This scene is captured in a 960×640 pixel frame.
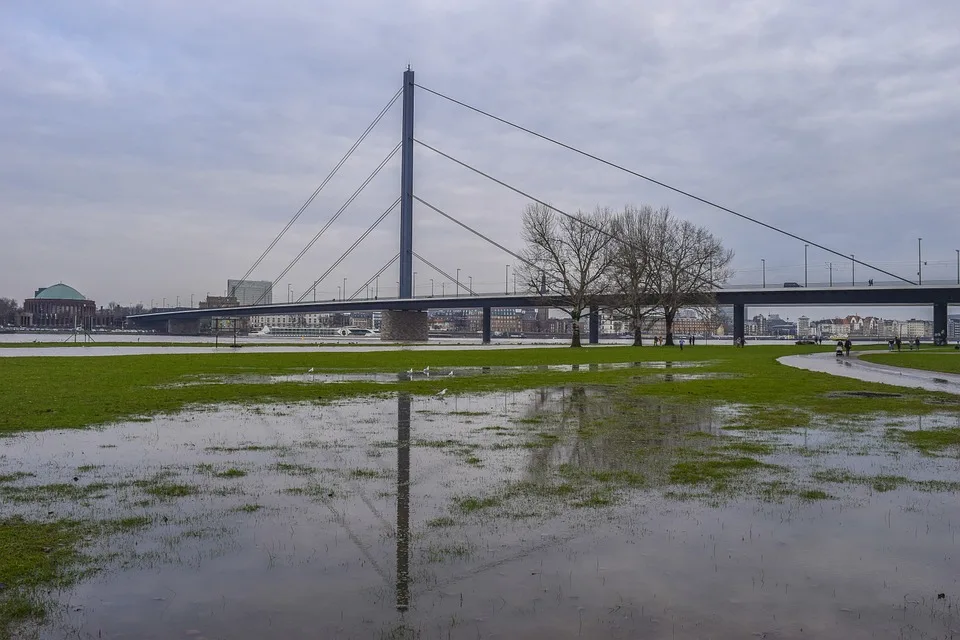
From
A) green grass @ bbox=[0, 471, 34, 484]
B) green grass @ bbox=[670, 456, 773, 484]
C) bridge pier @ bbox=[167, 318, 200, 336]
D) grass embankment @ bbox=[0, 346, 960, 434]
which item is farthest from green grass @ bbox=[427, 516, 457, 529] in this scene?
bridge pier @ bbox=[167, 318, 200, 336]

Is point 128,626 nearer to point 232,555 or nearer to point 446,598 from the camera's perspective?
point 232,555

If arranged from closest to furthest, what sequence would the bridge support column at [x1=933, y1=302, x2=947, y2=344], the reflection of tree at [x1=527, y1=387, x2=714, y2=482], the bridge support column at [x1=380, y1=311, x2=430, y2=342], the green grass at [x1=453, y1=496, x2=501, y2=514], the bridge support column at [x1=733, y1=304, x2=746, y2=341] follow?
the green grass at [x1=453, y1=496, x2=501, y2=514] → the reflection of tree at [x1=527, y1=387, x2=714, y2=482] → the bridge support column at [x1=933, y1=302, x2=947, y2=344] → the bridge support column at [x1=733, y1=304, x2=746, y2=341] → the bridge support column at [x1=380, y1=311, x2=430, y2=342]

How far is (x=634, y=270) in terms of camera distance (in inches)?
2837

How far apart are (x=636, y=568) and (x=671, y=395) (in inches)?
601

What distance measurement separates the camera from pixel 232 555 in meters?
6.40

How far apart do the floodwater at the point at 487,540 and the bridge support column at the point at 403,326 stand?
108m

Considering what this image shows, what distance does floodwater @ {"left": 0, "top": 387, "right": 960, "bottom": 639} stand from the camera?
5.12m

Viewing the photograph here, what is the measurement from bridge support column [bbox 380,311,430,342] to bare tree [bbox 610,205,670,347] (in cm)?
5099

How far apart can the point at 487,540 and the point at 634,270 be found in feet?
221

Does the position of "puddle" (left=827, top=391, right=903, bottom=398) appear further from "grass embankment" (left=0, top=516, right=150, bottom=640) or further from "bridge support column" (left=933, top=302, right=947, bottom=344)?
"bridge support column" (left=933, top=302, right=947, bottom=344)

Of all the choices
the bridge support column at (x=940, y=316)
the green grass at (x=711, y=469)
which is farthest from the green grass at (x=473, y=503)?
the bridge support column at (x=940, y=316)

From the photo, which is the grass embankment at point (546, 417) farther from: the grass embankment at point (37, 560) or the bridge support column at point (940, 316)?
the bridge support column at point (940, 316)

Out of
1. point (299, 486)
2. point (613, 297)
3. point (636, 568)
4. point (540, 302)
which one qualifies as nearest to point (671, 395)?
point (299, 486)

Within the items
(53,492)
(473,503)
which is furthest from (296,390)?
(473,503)
